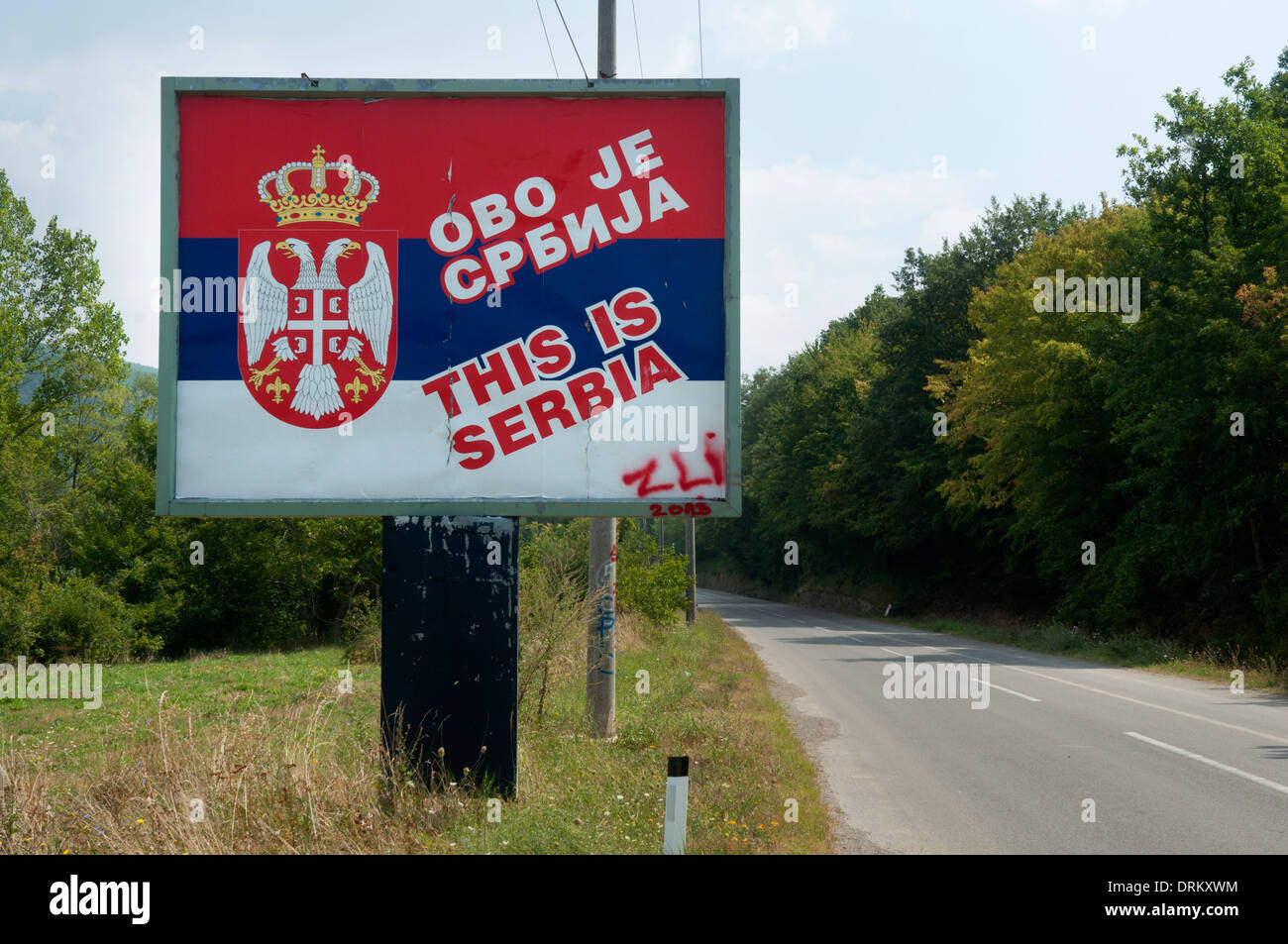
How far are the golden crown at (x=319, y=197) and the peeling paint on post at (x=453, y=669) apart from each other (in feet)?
9.11

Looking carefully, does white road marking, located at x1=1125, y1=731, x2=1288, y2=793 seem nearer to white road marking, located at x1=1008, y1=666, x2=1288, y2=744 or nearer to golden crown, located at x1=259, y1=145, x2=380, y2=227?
white road marking, located at x1=1008, y1=666, x2=1288, y2=744

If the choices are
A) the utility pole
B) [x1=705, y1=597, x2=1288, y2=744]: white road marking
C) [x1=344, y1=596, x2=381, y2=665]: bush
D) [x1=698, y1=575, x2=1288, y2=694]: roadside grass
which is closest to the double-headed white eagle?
the utility pole

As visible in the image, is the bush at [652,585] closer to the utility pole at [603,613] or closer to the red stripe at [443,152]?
the utility pole at [603,613]

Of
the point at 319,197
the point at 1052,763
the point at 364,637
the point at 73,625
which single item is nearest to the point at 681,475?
the point at 319,197

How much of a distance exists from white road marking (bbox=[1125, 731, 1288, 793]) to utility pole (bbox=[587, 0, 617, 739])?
583 centimetres

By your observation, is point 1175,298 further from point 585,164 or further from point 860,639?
point 585,164

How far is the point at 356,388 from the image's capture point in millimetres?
8344

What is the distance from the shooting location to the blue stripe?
8352 millimetres

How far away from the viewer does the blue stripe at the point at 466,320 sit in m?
8.35

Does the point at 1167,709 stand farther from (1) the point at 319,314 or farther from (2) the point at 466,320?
(1) the point at 319,314

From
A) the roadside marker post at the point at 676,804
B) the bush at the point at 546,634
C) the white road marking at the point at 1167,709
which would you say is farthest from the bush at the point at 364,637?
the roadside marker post at the point at 676,804

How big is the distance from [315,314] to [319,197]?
36.4 inches

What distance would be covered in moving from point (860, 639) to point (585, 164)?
85.1 ft
